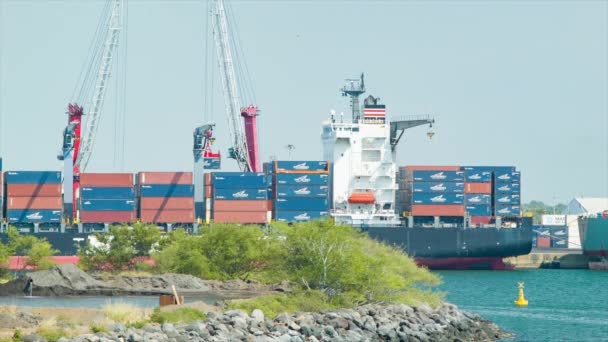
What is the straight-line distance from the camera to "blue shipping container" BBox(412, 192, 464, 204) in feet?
359

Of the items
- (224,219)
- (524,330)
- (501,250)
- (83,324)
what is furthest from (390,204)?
(83,324)

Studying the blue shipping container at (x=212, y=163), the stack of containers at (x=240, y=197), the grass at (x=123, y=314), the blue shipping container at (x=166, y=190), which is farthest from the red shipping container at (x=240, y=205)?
the grass at (x=123, y=314)

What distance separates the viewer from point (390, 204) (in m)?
112

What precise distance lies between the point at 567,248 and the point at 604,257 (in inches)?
1497

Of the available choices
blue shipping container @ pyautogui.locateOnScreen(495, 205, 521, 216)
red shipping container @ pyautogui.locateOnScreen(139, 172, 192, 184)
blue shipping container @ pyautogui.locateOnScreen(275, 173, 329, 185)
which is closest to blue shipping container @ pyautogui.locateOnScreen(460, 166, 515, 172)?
blue shipping container @ pyautogui.locateOnScreen(495, 205, 521, 216)

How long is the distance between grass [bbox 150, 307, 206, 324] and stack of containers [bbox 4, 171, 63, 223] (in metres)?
58.8

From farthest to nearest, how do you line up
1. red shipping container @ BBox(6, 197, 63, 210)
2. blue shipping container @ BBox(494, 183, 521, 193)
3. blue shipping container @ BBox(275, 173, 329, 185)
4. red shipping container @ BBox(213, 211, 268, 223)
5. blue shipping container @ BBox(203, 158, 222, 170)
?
1. blue shipping container @ BBox(494, 183, 521, 193)
2. blue shipping container @ BBox(203, 158, 222, 170)
3. blue shipping container @ BBox(275, 173, 329, 185)
4. red shipping container @ BBox(213, 211, 268, 223)
5. red shipping container @ BBox(6, 197, 63, 210)

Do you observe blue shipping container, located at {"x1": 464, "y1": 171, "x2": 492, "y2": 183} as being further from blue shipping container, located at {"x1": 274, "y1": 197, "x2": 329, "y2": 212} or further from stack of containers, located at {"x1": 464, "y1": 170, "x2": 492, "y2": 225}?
blue shipping container, located at {"x1": 274, "y1": 197, "x2": 329, "y2": 212}

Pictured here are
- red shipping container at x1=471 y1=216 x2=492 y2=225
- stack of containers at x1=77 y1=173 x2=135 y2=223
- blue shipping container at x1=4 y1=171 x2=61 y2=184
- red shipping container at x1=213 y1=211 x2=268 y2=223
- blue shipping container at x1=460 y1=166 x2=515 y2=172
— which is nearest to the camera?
blue shipping container at x1=4 y1=171 x2=61 y2=184

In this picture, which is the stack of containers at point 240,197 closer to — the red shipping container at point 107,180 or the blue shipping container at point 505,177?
the red shipping container at point 107,180

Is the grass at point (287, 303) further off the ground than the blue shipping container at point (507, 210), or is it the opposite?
Result: the blue shipping container at point (507, 210)

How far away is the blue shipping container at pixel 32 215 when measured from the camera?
3844 inches

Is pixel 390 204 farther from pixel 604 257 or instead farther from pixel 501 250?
pixel 604 257

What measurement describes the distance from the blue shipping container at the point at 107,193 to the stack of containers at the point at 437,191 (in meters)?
26.2
